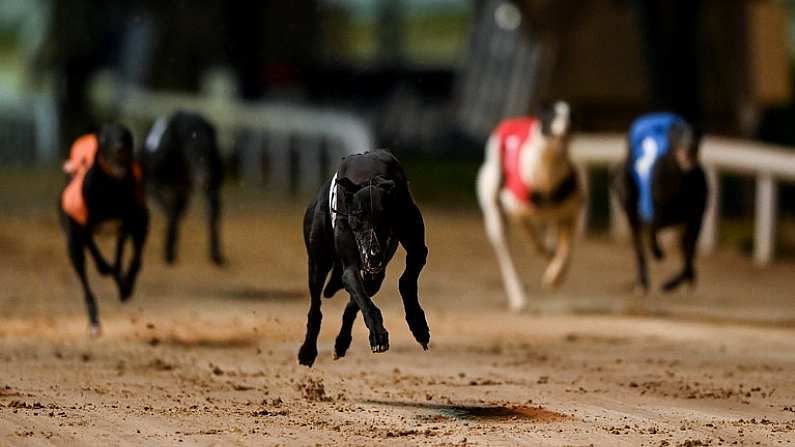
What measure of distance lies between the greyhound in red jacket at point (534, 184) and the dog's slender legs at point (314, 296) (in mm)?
3470

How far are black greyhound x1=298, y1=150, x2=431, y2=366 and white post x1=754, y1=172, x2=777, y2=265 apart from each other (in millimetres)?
6400

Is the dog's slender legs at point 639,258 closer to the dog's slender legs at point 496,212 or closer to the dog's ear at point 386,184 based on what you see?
the dog's slender legs at point 496,212

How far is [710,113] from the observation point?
1741 centimetres

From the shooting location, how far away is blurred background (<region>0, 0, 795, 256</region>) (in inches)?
617

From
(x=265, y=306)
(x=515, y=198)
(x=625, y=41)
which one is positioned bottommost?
(x=265, y=306)

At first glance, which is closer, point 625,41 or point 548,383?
point 548,383

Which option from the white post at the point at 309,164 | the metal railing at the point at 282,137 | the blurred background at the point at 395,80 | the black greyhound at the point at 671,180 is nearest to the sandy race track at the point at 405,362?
the black greyhound at the point at 671,180

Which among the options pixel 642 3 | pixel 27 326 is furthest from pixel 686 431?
pixel 642 3

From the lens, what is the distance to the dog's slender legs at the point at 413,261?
5.48m

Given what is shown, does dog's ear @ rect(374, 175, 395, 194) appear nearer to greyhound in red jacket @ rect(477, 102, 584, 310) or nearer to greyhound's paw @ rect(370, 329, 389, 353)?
greyhound's paw @ rect(370, 329, 389, 353)

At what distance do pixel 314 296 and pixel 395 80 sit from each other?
68.3ft

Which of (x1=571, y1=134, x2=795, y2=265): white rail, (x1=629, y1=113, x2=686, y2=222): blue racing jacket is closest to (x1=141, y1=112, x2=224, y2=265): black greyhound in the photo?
(x1=629, y1=113, x2=686, y2=222): blue racing jacket

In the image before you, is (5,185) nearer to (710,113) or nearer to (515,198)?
(710,113)

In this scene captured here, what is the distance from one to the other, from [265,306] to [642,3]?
603 cm
